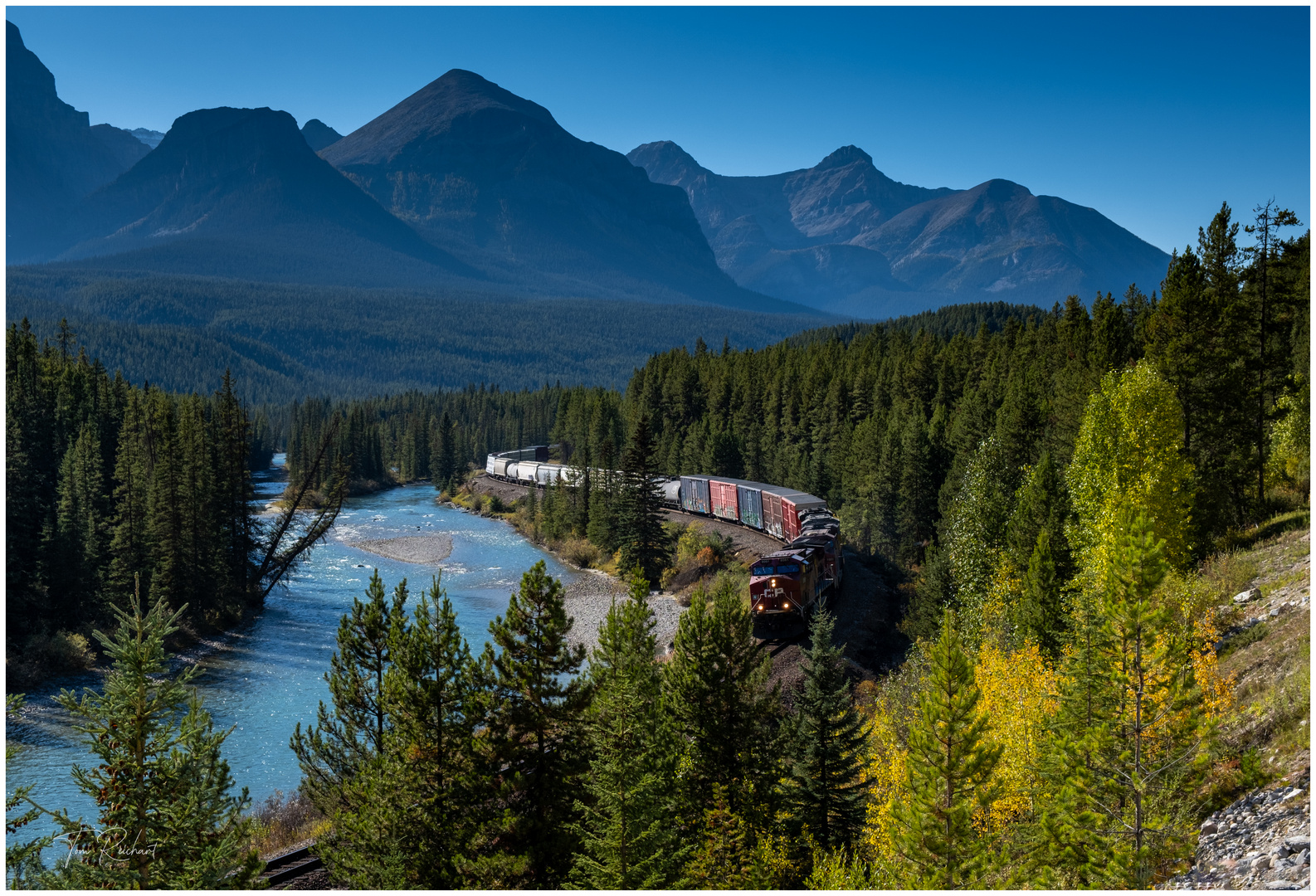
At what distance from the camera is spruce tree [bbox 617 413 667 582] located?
72.2 meters

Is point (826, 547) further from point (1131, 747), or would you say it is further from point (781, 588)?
point (1131, 747)

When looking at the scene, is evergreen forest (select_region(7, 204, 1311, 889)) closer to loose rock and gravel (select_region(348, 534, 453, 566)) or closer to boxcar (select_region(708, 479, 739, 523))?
boxcar (select_region(708, 479, 739, 523))

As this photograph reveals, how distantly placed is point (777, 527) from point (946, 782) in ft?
166

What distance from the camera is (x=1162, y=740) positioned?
21.2 meters

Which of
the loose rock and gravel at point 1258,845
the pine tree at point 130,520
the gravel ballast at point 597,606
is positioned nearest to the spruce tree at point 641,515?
the gravel ballast at point 597,606

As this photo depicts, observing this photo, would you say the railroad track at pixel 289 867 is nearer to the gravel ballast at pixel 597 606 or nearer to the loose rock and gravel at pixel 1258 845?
the loose rock and gravel at pixel 1258 845

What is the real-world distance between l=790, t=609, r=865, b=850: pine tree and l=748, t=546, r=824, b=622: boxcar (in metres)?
16.7

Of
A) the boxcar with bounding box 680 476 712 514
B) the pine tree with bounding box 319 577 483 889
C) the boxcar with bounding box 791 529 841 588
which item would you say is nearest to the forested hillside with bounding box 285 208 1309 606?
the boxcar with bounding box 791 529 841 588

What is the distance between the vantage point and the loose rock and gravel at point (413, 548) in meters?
88.1

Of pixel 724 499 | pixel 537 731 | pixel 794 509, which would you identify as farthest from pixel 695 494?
pixel 537 731

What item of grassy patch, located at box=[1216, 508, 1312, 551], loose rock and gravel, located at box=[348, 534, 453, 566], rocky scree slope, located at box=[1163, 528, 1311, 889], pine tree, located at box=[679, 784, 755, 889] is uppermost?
grassy patch, located at box=[1216, 508, 1312, 551]

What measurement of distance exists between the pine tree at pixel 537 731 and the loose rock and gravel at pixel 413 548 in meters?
61.7

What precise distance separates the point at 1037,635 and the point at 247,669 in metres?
43.8

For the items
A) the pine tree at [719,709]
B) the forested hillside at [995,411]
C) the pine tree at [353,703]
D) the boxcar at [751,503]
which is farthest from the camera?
the boxcar at [751,503]
